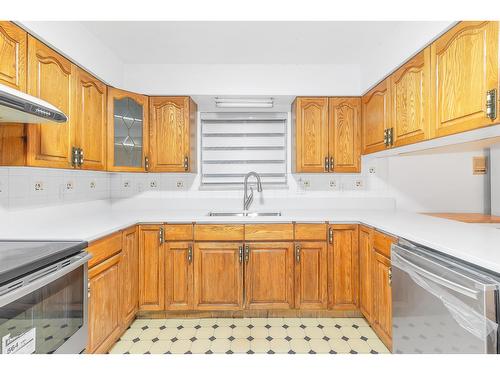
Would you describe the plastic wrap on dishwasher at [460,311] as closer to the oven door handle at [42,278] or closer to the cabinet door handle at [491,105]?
the cabinet door handle at [491,105]

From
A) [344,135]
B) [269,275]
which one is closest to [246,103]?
[344,135]

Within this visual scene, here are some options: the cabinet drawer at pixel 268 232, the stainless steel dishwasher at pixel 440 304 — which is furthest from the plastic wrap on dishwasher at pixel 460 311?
the cabinet drawer at pixel 268 232

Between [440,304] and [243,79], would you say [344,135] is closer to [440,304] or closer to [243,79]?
[243,79]

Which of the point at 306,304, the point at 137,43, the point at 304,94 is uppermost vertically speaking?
the point at 137,43

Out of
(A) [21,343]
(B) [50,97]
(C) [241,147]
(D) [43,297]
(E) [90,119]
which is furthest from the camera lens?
(C) [241,147]

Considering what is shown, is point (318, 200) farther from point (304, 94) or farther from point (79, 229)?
point (79, 229)

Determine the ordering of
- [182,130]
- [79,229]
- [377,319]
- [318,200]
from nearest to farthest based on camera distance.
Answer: [79,229] → [377,319] → [182,130] → [318,200]

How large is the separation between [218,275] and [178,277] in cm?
34

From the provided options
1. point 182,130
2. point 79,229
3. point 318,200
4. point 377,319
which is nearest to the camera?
point 79,229

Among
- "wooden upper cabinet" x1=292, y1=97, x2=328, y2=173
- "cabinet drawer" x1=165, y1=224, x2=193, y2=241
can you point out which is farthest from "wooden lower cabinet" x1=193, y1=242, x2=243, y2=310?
"wooden upper cabinet" x1=292, y1=97, x2=328, y2=173

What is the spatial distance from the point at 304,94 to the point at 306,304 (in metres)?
1.94

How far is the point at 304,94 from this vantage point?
8.47 feet

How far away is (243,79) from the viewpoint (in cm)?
260
